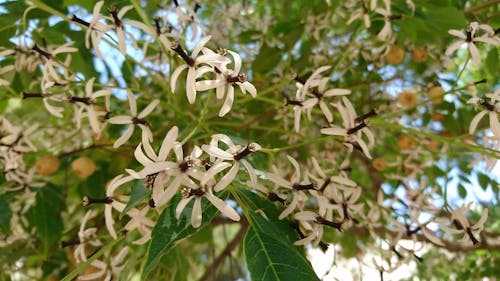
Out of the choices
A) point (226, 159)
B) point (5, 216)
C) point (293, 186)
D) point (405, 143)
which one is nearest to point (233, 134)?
point (293, 186)

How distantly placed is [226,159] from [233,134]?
0.90ft

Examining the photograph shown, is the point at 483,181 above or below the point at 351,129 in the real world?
below

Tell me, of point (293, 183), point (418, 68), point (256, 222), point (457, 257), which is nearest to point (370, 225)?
point (293, 183)

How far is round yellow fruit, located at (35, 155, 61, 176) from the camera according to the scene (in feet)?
5.72

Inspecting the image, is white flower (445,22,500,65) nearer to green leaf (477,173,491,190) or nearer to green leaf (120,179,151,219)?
green leaf (477,173,491,190)

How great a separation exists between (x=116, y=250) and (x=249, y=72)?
0.87m

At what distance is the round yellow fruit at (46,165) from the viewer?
1.74 metres

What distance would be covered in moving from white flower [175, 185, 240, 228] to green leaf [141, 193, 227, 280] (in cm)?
3

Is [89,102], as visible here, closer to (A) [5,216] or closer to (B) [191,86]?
(B) [191,86]

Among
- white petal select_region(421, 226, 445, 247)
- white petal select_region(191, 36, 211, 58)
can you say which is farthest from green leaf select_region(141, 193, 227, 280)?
white petal select_region(421, 226, 445, 247)

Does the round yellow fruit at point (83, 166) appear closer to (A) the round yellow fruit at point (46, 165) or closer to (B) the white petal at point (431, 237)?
(A) the round yellow fruit at point (46, 165)

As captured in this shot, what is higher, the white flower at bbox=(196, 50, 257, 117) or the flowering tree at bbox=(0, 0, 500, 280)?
the white flower at bbox=(196, 50, 257, 117)

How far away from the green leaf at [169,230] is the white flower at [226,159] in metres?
0.07

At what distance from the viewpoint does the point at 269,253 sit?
0.97 m
